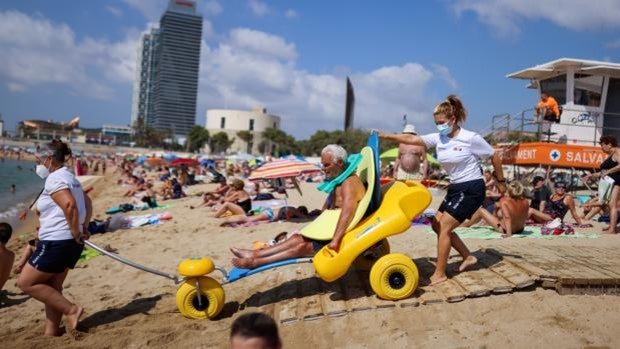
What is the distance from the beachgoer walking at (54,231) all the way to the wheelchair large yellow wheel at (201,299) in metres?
1.14

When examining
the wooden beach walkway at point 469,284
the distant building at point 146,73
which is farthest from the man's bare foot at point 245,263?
the distant building at point 146,73

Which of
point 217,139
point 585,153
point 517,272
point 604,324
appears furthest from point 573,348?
point 217,139

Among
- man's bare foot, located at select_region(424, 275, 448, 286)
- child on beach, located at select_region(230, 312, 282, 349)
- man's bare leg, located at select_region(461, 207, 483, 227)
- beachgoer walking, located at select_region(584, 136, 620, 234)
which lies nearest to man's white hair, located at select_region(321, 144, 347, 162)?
man's bare foot, located at select_region(424, 275, 448, 286)

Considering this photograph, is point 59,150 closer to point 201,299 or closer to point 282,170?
point 201,299

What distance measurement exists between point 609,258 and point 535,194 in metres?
4.60

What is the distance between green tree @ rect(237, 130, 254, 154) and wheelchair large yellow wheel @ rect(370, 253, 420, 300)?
120m

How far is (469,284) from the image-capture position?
15.5 feet

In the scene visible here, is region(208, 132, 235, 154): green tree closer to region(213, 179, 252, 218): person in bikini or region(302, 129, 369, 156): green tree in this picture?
region(302, 129, 369, 156): green tree

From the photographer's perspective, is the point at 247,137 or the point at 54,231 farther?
the point at 247,137

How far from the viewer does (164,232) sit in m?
11.1

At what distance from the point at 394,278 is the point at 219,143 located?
4681 inches

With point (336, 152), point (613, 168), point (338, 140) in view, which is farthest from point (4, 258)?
point (338, 140)

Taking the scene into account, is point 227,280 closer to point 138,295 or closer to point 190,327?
point 190,327

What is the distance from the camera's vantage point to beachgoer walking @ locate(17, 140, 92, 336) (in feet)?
14.6
